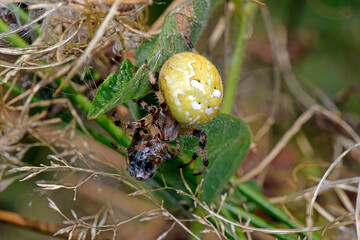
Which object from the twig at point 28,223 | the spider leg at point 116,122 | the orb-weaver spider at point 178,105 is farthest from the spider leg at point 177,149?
the twig at point 28,223

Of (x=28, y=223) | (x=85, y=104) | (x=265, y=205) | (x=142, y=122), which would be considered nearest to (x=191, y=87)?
(x=142, y=122)

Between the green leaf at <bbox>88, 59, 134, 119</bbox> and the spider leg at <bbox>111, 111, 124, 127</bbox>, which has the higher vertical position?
the green leaf at <bbox>88, 59, 134, 119</bbox>

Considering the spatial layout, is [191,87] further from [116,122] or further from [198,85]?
[116,122]

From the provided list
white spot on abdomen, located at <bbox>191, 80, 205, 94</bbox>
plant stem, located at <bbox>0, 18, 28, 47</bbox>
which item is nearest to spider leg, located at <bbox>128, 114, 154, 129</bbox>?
white spot on abdomen, located at <bbox>191, 80, 205, 94</bbox>

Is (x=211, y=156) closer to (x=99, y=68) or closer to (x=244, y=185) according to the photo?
(x=244, y=185)

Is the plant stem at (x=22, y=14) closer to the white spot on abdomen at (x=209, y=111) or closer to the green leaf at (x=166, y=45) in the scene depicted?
the green leaf at (x=166, y=45)

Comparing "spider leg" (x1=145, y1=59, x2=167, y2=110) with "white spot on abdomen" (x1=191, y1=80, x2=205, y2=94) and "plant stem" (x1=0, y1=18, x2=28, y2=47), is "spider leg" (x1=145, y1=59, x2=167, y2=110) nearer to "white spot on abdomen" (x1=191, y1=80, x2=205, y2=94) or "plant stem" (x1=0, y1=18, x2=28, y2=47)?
"white spot on abdomen" (x1=191, y1=80, x2=205, y2=94)

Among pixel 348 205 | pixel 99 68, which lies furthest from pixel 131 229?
pixel 348 205
